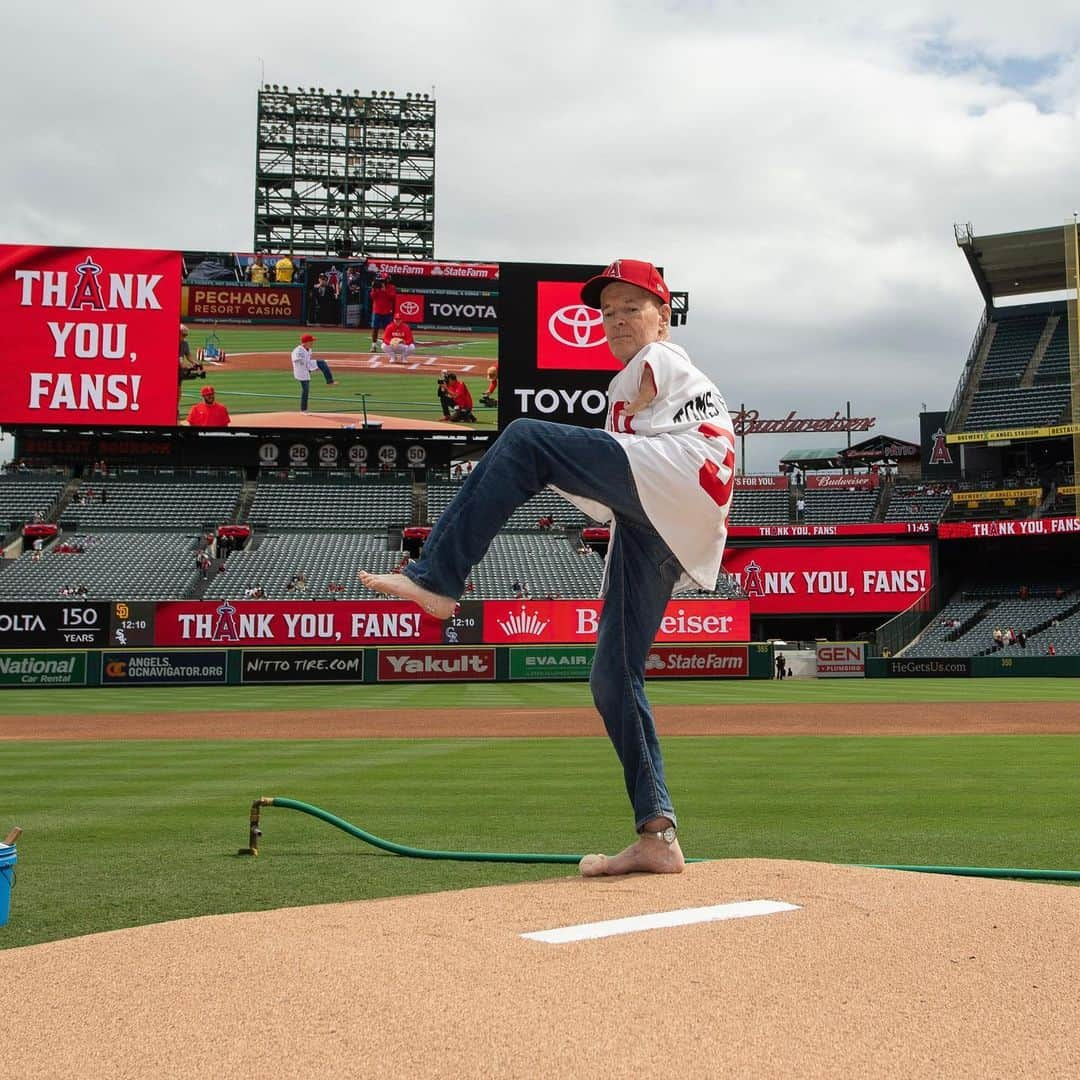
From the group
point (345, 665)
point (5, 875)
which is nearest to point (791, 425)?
point (345, 665)

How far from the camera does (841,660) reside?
38.5 metres

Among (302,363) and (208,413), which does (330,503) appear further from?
(302,363)

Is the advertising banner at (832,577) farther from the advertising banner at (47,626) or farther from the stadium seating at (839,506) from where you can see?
the advertising banner at (47,626)

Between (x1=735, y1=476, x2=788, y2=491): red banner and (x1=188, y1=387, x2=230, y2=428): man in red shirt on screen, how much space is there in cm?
2340

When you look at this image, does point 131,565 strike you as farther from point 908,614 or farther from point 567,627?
point 908,614

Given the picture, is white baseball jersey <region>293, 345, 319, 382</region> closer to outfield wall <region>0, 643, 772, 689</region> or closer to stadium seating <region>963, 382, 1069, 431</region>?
outfield wall <region>0, 643, 772, 689</region>

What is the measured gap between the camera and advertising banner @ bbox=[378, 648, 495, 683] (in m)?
33.5

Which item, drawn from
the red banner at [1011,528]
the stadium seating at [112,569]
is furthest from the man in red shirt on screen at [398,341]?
the red banner at [1011,528]

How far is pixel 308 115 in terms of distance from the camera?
159 ft

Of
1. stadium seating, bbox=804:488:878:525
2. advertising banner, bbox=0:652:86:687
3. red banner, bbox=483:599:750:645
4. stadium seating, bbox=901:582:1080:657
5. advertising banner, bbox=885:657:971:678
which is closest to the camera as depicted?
advertising banner, bbox=0:652:86:687

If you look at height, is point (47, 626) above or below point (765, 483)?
below

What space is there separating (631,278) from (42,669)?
1219 inches

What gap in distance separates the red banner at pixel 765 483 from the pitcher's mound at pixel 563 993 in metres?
48.2

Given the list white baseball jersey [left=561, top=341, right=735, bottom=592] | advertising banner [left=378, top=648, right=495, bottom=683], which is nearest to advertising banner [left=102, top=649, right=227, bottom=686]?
advertising banner [left=378, top=648, right=495, bottom=683]
